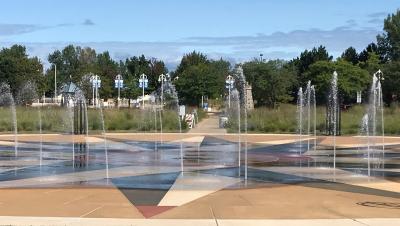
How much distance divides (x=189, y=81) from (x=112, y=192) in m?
55.4

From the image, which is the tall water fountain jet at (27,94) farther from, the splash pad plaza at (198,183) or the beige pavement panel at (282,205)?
the beige pavement panel at (282,205)

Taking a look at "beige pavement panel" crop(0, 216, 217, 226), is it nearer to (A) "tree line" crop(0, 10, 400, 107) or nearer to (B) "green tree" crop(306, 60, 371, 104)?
(A) "tree line" crop(0, 10, 400, 107)

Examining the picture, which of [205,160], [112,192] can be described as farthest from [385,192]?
[205,160]

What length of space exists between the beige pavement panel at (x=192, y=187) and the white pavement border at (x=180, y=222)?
1.45 metres

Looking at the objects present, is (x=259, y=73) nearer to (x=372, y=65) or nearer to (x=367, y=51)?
(x=372, y=65)

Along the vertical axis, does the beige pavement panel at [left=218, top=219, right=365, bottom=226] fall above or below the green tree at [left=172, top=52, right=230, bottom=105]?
below

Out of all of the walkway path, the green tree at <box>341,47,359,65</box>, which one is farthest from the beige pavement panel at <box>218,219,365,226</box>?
the green tree at <box>341,47,359,65</box>

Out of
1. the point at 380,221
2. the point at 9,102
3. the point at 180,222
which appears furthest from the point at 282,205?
the point at 9,102

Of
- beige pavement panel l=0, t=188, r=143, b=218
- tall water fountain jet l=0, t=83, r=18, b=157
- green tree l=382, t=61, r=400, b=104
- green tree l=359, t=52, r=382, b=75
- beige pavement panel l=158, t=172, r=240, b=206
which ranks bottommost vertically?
beige pavement panel l=158, t=172, r=240, b=206

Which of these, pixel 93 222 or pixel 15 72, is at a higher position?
pixel 15 72

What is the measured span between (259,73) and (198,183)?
174 feet

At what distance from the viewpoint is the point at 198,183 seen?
12289 millimetres

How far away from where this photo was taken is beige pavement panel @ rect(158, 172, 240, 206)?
A: 10.2 m

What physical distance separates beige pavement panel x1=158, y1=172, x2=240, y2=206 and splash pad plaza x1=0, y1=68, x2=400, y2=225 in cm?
2
